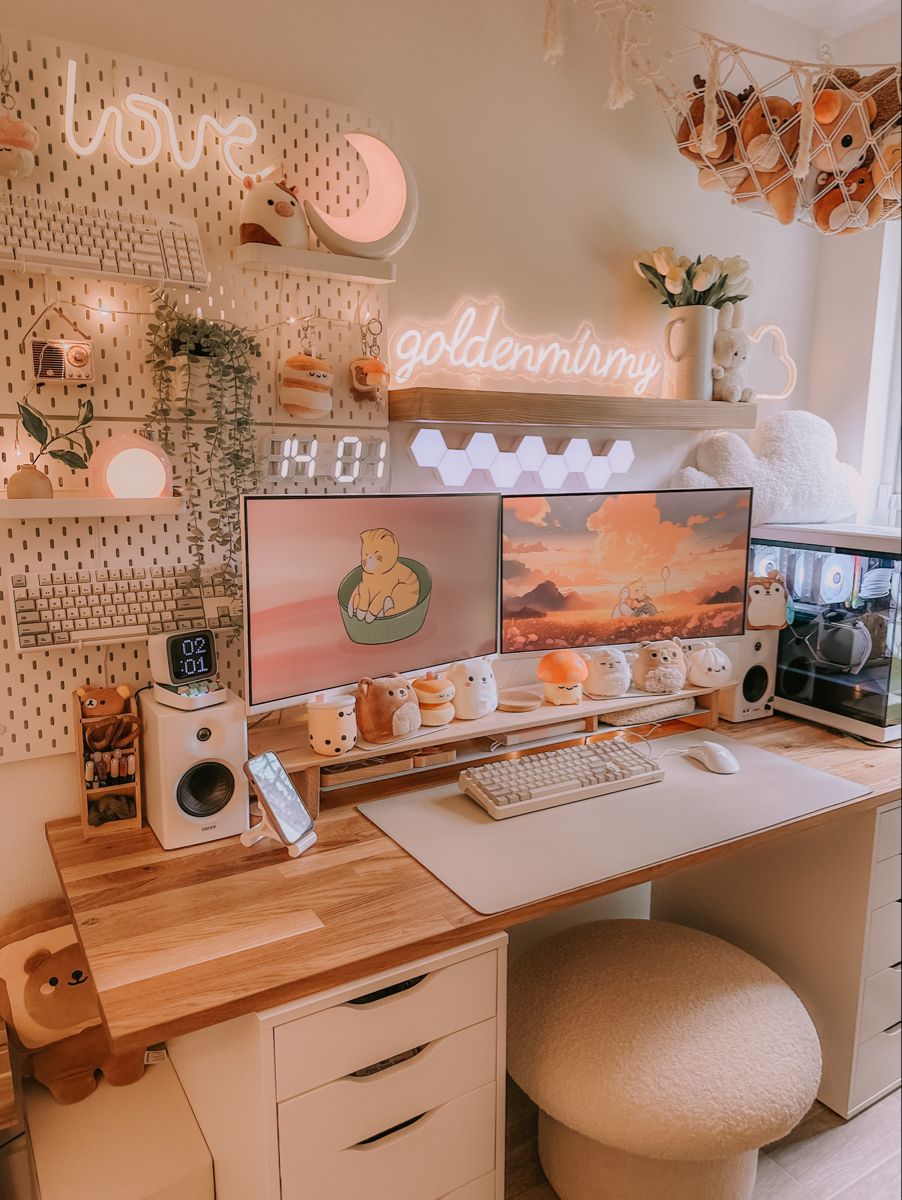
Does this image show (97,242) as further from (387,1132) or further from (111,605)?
(387,1132)

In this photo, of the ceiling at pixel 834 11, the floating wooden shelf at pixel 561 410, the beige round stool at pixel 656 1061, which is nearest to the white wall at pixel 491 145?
the ceiling at pixel 834 11

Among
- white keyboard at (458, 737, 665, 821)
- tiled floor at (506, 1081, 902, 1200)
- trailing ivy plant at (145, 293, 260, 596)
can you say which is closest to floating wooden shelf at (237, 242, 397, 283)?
trailing ivy plant at (145, 293, 260, 596)

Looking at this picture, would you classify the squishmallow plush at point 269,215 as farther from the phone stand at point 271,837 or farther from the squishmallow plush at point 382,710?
the phone stand at point 271,837

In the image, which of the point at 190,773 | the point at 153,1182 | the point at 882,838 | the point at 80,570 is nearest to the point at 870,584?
the point at 882,838

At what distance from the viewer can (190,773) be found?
140cm

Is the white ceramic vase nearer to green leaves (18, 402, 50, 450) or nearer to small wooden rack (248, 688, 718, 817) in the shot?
small wooden rack (248, 688, 718, 817)

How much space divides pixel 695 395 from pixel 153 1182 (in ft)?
6.39

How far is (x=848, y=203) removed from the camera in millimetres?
1738

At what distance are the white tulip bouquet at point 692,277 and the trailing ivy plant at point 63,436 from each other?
1.37 meters

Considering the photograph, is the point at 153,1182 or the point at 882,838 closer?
the point at 153,1182

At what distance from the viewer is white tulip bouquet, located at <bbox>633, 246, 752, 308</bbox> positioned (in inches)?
80.7

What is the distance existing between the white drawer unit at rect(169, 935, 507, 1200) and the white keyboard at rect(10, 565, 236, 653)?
0.69 metres

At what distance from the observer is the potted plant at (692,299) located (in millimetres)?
2055

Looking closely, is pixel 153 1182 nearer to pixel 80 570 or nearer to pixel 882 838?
pixel 80 570
